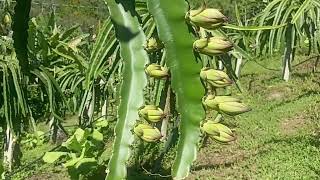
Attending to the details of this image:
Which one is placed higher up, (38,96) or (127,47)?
(127,47)

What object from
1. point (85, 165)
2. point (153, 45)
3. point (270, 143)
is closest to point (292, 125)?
point (270, 143)

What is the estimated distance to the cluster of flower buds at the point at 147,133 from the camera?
1.67 feet

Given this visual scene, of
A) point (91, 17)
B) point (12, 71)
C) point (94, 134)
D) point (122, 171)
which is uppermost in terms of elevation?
point (122, 171)

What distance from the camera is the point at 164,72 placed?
0.51m

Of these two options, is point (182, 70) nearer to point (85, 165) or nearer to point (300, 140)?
point (85, 165)

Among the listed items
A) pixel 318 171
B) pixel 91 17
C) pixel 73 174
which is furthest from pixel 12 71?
pixel 91 17

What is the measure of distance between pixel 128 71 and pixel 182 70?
5 centimetres

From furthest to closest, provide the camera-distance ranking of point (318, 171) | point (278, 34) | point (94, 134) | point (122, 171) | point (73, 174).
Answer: point (278, 34), point (318, 171), point (73, 174), point (94, 134), point (122, 171)

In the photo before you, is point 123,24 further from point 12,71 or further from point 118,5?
point 12,71

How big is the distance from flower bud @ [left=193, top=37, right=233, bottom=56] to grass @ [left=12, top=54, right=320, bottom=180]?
4090mm

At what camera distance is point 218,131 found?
0.51m

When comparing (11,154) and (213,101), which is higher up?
(213,101)

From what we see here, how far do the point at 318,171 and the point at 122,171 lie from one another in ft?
13.7

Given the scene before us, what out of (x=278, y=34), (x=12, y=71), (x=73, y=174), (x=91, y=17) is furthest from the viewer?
(x=91, y=17)
